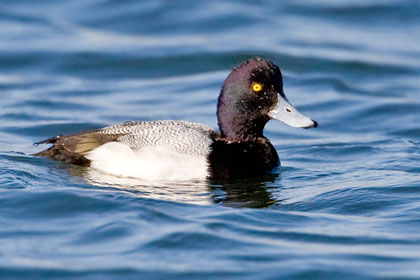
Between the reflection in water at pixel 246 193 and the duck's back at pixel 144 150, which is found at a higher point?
the duck's back at pixel 144 150

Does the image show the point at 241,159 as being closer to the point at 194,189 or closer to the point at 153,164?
the point at 194,189

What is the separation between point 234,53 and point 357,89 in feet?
8.16

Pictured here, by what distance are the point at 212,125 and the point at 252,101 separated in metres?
3.17

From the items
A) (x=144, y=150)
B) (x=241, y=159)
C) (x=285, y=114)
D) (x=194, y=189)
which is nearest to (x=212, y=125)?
(x=285, y=114)

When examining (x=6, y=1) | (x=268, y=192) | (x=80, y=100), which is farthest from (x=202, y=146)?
(x=6, y=1)

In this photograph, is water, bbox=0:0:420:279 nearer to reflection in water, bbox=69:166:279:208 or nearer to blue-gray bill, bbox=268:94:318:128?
reflection in water, bbox=69:166:279:208

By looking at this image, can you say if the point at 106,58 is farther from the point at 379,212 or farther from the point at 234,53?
the point at 379,212

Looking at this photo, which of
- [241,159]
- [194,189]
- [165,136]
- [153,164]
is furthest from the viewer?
[241,159]

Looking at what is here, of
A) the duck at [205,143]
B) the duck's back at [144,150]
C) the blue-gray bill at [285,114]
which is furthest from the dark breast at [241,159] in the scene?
the blue-gray bill at [285,114]

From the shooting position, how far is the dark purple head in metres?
9.82

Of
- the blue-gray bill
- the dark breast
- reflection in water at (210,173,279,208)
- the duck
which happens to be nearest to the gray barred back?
the duck

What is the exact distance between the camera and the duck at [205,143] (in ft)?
30.6

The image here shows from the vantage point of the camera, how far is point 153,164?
30.5 feet

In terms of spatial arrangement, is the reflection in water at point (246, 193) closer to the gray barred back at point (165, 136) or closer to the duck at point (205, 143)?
the duck at point (205, 143)
